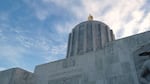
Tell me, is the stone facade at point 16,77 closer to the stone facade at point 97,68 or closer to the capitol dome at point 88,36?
the stone facade at point 97,68

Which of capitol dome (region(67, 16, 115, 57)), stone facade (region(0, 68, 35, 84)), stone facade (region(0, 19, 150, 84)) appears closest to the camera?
stone facade (region(0, 19, 150, 84))

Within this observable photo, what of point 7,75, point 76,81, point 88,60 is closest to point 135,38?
point 88,60

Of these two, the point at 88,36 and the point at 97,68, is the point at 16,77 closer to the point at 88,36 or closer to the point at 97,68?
the point at 97,68

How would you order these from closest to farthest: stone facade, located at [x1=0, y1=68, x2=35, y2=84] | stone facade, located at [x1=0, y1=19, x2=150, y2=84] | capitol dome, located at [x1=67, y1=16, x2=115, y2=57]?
stone facade, located at [x1=0, y1=19, x2=150, y2=84], stone facade, located at [x1=0, y1=68, x2=35, y2=84], capitol dome, located at [x1=67, y1=16, x2=115, y2=57]

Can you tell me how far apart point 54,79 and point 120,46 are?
4824 mm

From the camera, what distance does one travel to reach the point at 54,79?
11859 millimetres

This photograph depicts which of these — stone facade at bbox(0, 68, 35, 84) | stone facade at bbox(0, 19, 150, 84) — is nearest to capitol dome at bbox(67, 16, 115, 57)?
stone facade at bbox(0, 68, 35, 84)

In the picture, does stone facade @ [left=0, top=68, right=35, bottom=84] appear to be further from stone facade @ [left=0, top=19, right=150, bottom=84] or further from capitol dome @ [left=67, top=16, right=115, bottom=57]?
capitol dome @ [left=67, top=16, right=115, bottom=57]

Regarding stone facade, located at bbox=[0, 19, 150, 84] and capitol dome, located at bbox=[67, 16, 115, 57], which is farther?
capitol dome, located at bbox=[67, 16, 115, 57]

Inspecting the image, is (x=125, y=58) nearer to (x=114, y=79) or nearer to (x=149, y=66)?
(x=114, y=79)

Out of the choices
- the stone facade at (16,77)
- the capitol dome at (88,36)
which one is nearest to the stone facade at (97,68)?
the stone facade at (16,77)

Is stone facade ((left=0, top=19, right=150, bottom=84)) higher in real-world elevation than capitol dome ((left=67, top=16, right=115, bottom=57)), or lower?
lower

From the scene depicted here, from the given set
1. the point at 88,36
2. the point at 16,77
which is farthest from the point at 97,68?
the point at 88,36

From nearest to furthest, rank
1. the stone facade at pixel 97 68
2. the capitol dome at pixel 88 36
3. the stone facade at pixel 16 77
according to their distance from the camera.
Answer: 1. the stone facade at pixel 97 68
2. the stone facade at pixel 16 77
3. the capitol dome at pixel 88 36
